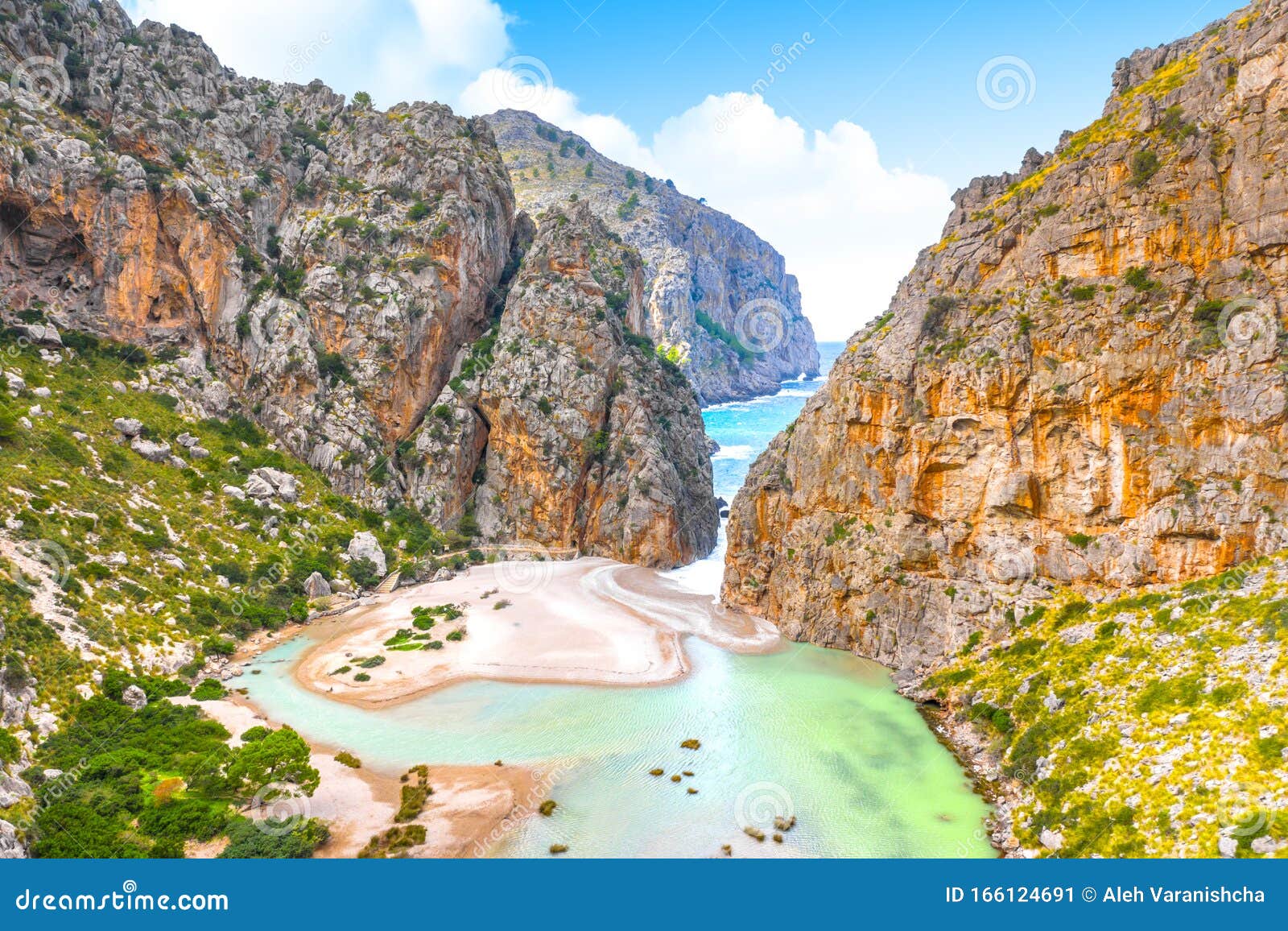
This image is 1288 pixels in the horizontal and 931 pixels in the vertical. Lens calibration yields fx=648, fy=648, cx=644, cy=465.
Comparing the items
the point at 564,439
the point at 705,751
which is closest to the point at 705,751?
the point at 705,751

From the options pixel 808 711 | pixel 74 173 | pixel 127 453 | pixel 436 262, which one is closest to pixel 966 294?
pixel 808 711

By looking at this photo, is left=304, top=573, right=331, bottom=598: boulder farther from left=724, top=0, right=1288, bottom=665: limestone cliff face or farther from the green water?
left=724, top=0, right=1288, bottom=665: limestone cliff face

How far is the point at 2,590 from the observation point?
3166 cm

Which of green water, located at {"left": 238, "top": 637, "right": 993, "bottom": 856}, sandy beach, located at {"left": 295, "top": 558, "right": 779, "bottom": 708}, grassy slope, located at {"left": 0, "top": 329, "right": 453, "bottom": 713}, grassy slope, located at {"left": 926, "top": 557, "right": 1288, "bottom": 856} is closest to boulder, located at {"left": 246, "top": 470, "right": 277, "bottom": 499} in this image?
grassy slope, located at {"left": 0, "top": 329, "right": 453, "bottom": 713}

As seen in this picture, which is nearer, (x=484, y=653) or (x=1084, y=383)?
(x=1084, y=383)

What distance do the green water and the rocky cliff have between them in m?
27.8

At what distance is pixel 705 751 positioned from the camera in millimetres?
31469

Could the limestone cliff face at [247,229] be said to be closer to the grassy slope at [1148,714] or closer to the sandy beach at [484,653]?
the sandy beach at [484,653]

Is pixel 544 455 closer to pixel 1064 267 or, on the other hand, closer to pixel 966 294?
pixel 966 294

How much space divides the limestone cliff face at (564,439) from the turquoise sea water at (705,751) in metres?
24.0

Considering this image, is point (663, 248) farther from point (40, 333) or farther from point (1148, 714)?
A: point (1148, 714)

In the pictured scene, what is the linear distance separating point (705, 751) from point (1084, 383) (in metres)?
27.6

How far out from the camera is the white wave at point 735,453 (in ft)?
380

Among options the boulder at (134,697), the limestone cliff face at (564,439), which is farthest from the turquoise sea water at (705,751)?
the limestone cliff face at (564,439)
